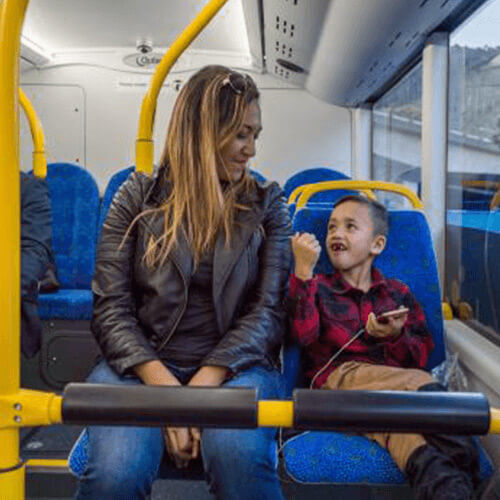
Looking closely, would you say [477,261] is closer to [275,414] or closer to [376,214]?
[376,214]

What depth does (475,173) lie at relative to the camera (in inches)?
108

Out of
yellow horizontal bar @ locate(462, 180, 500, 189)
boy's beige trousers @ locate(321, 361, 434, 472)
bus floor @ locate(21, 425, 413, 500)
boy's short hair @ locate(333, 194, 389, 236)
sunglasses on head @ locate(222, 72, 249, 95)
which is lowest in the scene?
bus floor @ locate(21, 425, 413, 500)

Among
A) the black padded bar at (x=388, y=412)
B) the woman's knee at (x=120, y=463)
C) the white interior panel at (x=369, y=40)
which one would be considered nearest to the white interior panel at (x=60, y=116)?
the white interior panel at (x=369, y=40)

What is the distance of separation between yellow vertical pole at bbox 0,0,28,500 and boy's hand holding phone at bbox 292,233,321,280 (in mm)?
1001

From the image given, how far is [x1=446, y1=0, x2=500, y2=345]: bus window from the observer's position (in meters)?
2.47

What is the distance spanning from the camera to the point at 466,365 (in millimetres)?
2172

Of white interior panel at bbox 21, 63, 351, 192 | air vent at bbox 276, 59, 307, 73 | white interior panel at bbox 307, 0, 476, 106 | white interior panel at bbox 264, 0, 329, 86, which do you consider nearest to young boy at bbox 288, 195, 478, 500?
white interior panel at bbox 307, 0, 476, 106

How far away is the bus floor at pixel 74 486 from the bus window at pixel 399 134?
224cm

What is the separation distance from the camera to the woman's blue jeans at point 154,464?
1371 millimetres

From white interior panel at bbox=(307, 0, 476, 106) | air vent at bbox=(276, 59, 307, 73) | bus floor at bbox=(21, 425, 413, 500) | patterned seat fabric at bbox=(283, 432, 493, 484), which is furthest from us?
air vent at bbox=(276, 59, 307, 73)

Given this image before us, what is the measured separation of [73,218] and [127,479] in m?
2.77

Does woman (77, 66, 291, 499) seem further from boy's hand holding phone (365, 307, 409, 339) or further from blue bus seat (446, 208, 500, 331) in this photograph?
blue bus seat (446, 208, 500, 331)

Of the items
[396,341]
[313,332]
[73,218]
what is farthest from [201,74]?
[73,218]

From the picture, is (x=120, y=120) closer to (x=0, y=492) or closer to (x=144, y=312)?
(x=144, y=312)
